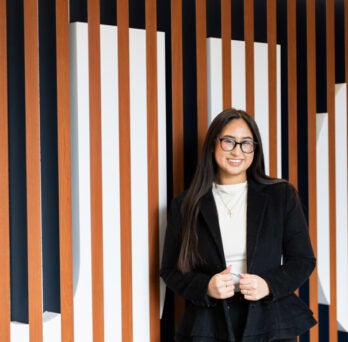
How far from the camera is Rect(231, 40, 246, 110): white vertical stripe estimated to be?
2.90m

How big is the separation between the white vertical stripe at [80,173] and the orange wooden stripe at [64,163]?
0.03 meters

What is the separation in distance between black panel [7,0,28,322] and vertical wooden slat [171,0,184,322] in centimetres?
67

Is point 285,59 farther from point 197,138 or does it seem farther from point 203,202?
point 203,202

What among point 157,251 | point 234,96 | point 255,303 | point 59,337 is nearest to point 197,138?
point 234,96

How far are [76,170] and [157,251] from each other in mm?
516

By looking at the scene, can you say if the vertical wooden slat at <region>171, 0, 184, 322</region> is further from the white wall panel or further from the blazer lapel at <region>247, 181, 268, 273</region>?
the blazer lapel at <region>247, 181, 268, 273</region>

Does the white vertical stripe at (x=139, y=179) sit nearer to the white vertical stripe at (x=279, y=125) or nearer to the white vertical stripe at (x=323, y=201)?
the white vertical stripe at (x=279, y=125)

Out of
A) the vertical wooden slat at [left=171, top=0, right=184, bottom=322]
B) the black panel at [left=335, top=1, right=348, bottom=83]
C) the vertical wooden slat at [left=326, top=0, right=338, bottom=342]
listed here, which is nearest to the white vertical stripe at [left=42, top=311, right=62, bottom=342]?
the vertical wooden slat at [left=171, top=0, right=184, bottom=322]

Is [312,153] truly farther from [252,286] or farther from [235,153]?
[252,286]

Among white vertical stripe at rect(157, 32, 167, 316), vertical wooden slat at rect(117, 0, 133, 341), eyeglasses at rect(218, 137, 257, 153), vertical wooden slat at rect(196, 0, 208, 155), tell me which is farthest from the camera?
vertical wooden slat at rect(196, 0, 208, 155)

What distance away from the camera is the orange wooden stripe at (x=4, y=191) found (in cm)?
235

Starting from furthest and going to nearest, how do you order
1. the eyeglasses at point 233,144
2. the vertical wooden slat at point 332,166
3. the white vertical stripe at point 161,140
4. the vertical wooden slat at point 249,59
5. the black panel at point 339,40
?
1. the black panel at point 339,40
2. the vertical wooden slat at point 332,166
3. the vertical wooden slat at point 249,59
4. the white vertical stripe at point 161,140
5. the eyeglasses at point 233,144

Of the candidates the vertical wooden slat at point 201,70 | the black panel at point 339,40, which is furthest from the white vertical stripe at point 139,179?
the black panel at point 339,40

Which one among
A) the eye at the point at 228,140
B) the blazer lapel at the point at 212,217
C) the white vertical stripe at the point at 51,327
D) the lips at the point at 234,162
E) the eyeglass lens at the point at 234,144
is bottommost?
the white vertical stripe at the point at 51,327
